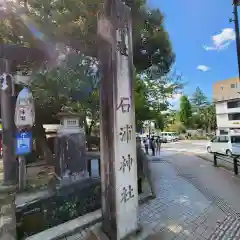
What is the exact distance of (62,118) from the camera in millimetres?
7988

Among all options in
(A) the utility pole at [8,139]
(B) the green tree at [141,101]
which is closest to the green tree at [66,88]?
(A) the utility pole at [8,139]

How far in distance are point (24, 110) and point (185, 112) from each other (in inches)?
1852

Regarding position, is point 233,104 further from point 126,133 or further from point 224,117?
point 126,133

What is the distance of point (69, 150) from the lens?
7984 mm

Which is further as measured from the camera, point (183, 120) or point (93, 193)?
point (183, 120)

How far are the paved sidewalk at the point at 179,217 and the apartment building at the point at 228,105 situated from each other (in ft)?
115

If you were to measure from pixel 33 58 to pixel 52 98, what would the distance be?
293 centimetres

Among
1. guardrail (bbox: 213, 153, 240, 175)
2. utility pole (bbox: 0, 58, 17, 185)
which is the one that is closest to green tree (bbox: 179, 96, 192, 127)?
guardrail (bbox: 213, 153, 240, 175)

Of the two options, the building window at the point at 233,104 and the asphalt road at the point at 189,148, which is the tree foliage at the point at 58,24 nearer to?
the asphalt road at the point at 189,148

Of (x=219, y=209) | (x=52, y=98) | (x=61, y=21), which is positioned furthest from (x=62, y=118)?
(x=219, y=209)

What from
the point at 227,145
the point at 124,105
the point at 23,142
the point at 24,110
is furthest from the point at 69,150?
the point at 227,145

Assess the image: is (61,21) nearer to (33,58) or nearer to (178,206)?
(33,58)

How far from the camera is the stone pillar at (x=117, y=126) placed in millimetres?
4178

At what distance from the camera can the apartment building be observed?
41.5m
